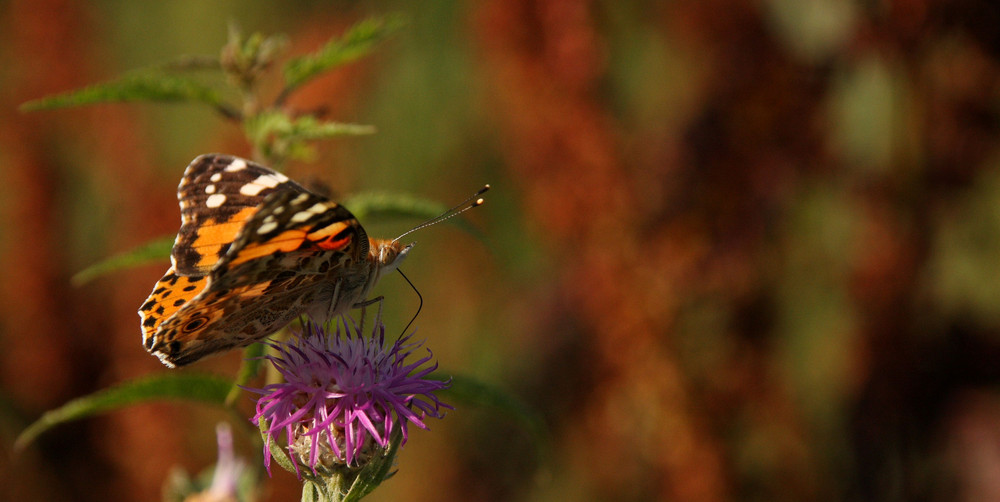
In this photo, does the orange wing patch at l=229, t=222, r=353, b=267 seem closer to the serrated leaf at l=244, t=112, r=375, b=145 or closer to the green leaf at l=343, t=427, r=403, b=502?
the serrated leaf at l=244, t=112, r=375, b=145

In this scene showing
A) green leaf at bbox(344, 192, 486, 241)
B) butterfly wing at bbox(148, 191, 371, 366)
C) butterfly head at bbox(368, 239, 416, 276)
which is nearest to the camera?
butterfly wing at bbox(148, 191, 371, 366)

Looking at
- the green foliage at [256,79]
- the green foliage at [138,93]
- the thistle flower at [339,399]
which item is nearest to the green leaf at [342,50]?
the green foliage at [256,79]

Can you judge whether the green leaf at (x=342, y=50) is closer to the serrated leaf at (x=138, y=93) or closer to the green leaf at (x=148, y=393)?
the serrated leaf at (x=138, y=93)

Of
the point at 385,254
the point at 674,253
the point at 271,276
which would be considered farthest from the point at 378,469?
the point at 674,253

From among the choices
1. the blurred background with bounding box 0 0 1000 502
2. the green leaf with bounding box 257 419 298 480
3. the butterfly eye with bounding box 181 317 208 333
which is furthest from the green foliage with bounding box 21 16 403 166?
the blurred background with bounding box 0 0 1000 502

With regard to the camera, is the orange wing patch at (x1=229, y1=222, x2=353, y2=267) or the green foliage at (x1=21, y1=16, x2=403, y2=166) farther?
the green foliage at (x1=21, y1=16, x2=403, y2=166)

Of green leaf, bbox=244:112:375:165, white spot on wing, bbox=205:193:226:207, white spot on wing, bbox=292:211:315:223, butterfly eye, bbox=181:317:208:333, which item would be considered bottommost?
butterfly eye, bbox=181:317:208:333

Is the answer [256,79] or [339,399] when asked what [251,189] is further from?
[339,399]
